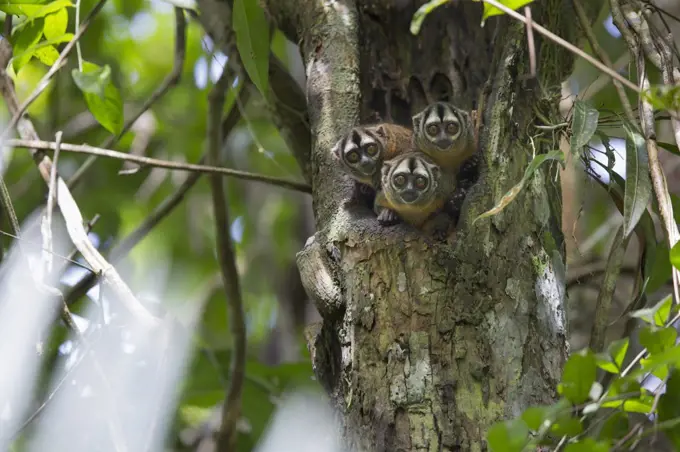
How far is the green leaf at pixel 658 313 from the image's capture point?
1750 mm

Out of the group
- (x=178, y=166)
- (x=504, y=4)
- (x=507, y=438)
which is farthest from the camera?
(x=178, y=166)

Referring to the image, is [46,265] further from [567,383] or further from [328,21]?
[567,383]

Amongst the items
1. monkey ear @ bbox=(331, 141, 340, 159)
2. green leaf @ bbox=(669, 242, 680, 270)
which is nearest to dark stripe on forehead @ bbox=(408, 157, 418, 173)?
monkey ear @ bbox=(331, 141, 340, 159)

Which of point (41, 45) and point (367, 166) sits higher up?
point (41, 45)

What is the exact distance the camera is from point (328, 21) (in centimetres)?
330

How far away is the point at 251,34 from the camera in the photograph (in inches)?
124

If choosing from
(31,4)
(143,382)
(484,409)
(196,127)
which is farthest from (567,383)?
(196,127)

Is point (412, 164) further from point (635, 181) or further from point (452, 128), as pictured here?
point (635, 181)

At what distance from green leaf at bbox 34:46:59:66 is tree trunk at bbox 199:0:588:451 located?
110 cm

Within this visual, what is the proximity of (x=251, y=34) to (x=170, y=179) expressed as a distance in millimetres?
3294

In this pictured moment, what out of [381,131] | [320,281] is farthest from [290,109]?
[320,281]

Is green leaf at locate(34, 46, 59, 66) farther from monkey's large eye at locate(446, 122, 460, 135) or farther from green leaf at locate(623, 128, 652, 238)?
green leaf at locate(623, 128, 652, 238)

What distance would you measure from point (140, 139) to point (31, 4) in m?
3.27

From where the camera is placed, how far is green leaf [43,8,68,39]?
3.22m
